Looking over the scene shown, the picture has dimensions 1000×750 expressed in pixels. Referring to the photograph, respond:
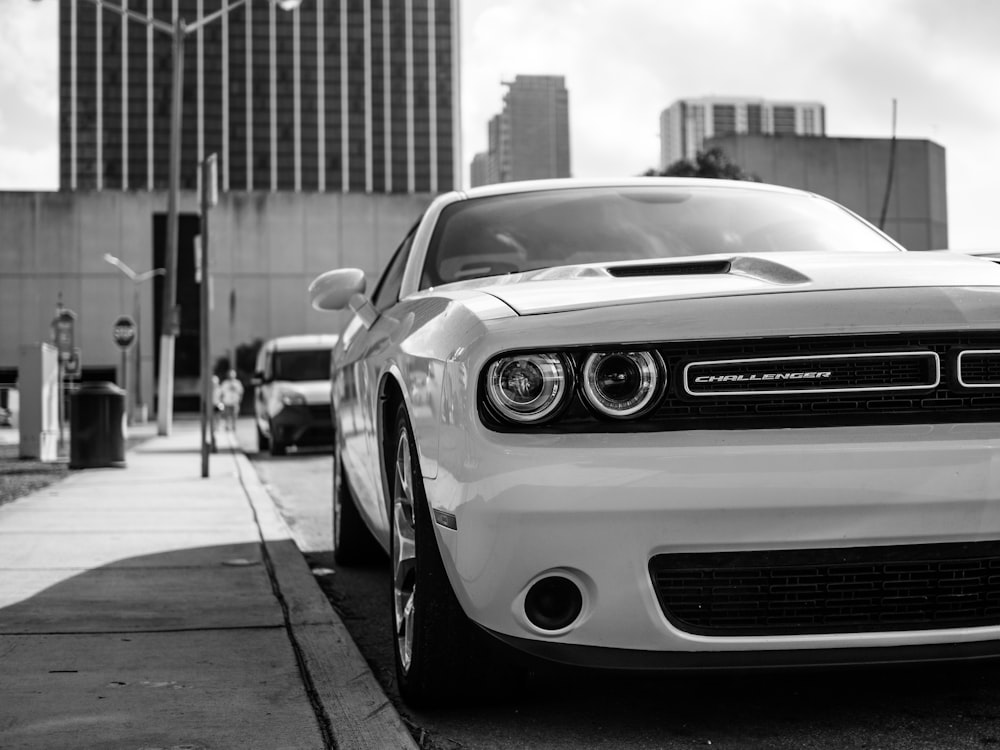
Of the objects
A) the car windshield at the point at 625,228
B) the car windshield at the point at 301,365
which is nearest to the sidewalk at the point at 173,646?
the car windshield at the point at 625,228

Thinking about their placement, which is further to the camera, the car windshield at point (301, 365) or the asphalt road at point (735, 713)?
the car windshield at point (301, 365)

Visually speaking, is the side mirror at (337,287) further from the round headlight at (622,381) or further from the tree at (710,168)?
the tree at (710,168)

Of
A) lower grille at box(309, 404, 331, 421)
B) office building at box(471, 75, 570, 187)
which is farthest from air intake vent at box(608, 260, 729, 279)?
office building at box(471, 75, 570, 187)

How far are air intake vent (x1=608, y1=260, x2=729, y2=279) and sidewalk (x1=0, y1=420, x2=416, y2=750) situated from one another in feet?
4.02

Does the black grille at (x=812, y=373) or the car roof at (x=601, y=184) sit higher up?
the car roof at (x=601, y=184)

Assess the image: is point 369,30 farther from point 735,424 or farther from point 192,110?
point 735,424

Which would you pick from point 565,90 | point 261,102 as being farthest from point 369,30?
point 565,90

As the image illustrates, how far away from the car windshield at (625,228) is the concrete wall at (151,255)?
49.6m

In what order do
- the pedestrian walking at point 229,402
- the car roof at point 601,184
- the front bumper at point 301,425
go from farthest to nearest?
the pedestrian walking at point 229,402 < the front bumper at point 301,425 < the car roof at point 601,184

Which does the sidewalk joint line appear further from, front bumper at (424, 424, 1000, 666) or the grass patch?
the grass patch

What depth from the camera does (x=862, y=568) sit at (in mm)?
2627

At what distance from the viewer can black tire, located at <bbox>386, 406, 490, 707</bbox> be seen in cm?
290

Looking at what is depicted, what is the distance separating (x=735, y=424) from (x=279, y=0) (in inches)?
801

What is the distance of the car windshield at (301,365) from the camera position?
59.7 ft
